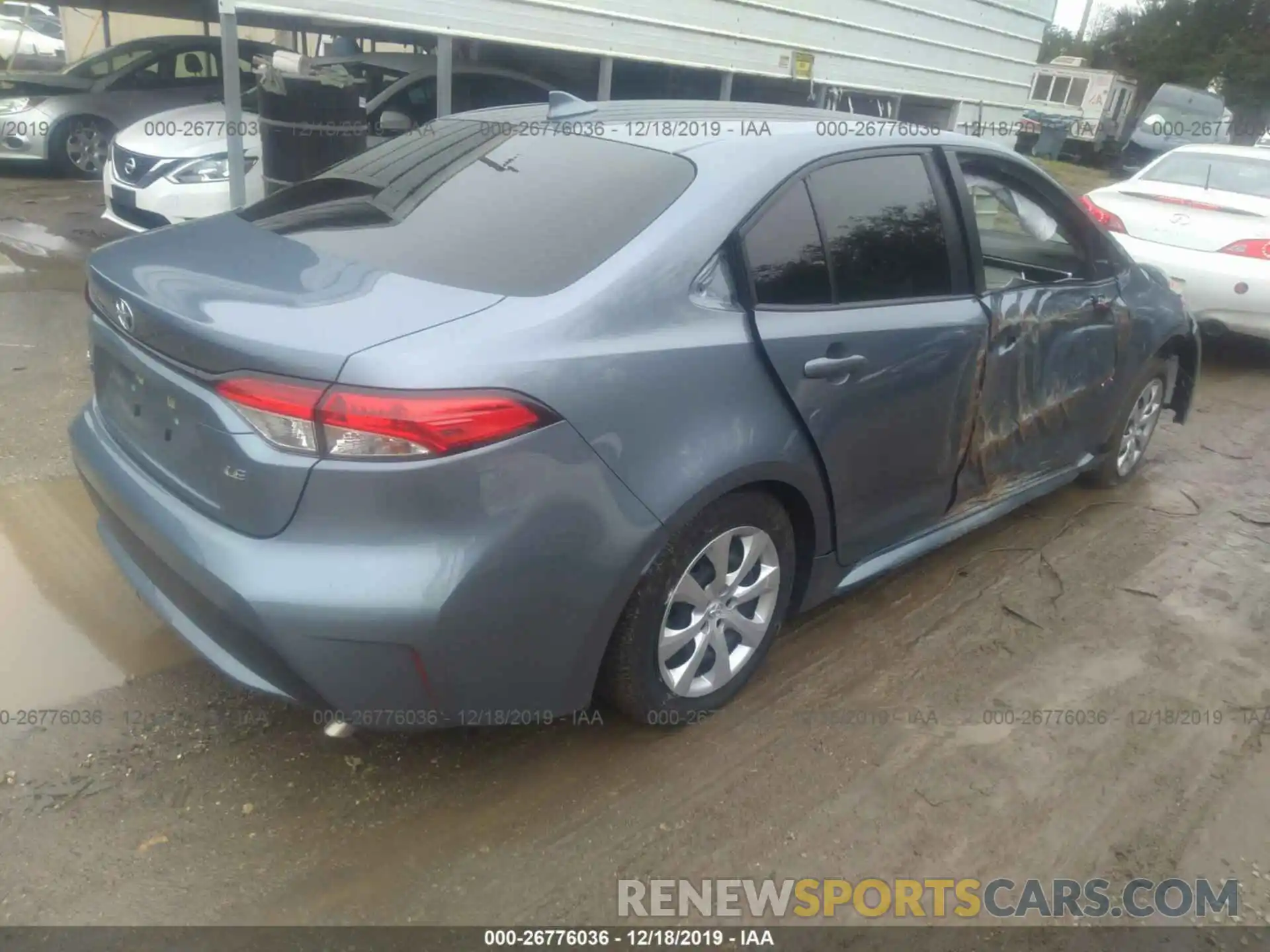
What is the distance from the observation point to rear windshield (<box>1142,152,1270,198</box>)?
7426mm

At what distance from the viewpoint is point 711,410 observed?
2434 millimetres

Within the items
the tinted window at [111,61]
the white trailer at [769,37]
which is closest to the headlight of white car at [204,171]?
the white trailer at [769,37]

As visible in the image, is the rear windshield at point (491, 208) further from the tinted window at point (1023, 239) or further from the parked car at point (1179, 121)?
the parked car at point (1179, 121)

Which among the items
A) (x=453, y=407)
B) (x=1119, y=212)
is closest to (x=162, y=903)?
(x=453, y=407)

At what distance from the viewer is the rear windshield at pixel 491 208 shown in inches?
94.0

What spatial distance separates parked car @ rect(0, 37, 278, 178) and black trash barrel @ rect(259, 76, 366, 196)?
4587mm

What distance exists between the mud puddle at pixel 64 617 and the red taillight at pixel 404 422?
1198 millimetres

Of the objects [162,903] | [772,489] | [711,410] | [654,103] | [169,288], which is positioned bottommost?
[162,903]

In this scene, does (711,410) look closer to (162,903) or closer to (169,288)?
(169,288)

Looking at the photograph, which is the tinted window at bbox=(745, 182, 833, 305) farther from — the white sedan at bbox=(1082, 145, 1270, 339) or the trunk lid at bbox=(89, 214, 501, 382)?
the white sedan at bbox=(1082, 145, 1270, 339)

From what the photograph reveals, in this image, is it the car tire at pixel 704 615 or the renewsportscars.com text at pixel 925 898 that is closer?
the renewsportscars.com text at pixel 925 898

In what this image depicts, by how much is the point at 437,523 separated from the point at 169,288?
0.92m

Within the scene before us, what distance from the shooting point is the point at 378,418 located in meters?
1.99

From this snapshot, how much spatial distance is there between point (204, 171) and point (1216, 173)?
757 cm
